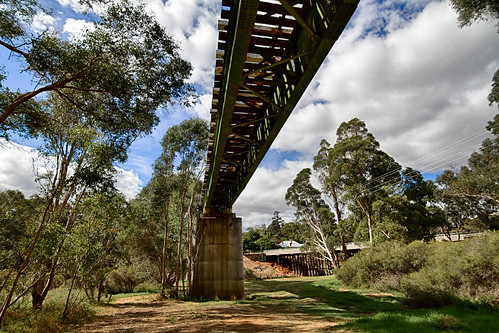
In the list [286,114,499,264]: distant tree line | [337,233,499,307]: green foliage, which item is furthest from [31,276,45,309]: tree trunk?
[286,114,499,264]: distant tree line

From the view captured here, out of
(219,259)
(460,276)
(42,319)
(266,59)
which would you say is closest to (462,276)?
(460,276)

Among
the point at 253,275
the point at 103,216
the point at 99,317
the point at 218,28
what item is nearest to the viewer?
the point at 218,28

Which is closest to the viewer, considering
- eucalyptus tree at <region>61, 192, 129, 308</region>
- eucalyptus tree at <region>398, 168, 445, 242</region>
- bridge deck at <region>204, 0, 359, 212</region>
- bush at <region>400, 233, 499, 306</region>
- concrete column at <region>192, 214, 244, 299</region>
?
bridge deck at <region>204, 0, 359, 212</region>

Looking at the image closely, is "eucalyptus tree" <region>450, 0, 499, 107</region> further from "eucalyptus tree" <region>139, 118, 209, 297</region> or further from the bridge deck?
"eucalyptus tree" <region>139, 118, 209, 297</region>

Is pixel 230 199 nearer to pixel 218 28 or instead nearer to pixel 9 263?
pixel 9 263

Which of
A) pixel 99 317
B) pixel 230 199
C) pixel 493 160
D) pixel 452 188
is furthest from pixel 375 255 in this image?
pixel 493 160

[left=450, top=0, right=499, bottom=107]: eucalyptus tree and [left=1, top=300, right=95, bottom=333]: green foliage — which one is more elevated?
[left=450, top=0, right=499, bottom=107]: eucalyptus tree

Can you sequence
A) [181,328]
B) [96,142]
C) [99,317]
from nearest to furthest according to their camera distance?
[181,328] → [96,142] → [99,317]

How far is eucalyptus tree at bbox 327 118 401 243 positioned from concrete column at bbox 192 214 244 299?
45.2ft

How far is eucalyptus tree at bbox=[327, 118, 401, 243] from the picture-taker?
81.6 feet

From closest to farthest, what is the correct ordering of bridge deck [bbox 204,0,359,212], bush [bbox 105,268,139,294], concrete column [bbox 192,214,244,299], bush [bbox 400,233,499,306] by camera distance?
bridge deck [bbox 204,0,359,212]
bush [bbox 400,233,499,306]
concrete column [bbox 192,214,244,299]
bush [bbox 105,268,139,294]

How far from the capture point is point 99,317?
11273 mm

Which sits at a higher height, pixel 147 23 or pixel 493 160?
pixel 493 160

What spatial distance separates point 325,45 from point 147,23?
5919 millimetres
